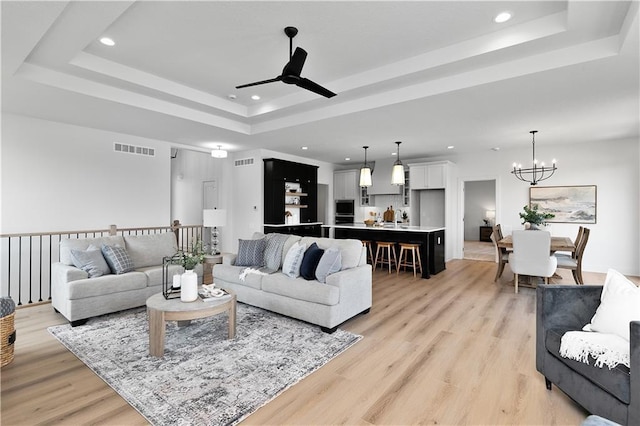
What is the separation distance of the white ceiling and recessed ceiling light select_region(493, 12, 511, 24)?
57 millimetres

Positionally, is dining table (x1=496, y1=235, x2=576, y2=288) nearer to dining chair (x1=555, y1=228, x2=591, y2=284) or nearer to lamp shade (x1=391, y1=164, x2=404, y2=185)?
dining chair (x1=555, y1=228, x2=591, y2=284)

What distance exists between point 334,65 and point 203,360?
3.31m

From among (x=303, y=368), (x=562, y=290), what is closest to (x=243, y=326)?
(x=303, y=368)

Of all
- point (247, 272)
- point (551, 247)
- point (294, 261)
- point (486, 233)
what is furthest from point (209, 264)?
point (486, 233)

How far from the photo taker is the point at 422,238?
249 inches

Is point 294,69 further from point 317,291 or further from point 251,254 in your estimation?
point 251,254

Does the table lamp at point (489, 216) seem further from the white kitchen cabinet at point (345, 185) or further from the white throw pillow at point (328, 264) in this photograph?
the white throw pillow at point (328, 264)

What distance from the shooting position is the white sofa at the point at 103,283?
3603mm

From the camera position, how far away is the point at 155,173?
21.2ft

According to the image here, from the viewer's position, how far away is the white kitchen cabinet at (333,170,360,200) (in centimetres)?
980

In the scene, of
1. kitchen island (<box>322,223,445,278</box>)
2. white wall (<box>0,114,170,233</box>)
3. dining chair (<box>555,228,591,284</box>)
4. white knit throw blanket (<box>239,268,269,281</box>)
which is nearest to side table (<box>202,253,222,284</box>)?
white knit throw blanket (<box>239,268,269,281</box>)

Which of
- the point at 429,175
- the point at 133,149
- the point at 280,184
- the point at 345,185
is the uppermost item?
the point at 133,149

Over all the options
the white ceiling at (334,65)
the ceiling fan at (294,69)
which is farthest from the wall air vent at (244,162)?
the ceiling fan at (294,69)

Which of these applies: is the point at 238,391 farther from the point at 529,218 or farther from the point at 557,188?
the point at 557,188
